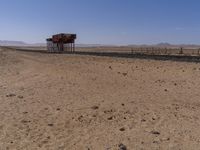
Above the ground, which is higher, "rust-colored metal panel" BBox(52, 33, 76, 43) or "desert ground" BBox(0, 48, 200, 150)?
"rust-colored metal panel" BBox(52, 33, 76, 43)

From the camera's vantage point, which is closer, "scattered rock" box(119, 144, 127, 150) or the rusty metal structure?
"scattered rock" box(119, 144, 127, 150)

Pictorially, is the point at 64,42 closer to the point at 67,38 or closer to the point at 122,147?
the point at 67,38

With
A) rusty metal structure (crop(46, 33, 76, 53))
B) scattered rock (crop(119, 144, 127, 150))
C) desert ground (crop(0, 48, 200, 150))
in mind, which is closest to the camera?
scattered rock (crop(119, 144, 127, 150))

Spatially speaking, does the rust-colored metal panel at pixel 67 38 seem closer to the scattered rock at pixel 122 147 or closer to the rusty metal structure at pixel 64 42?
the rusty metal structure at pixel 64 42

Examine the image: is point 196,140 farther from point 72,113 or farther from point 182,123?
point 72,113

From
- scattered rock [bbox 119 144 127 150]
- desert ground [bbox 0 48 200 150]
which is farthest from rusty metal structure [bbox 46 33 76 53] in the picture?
scattered rock [bbox 119 144 127 150]

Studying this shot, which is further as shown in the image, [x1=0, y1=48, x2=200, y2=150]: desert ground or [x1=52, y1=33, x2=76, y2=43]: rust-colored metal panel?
[x1=52, y1=33, x2=76, y2=43]: rust-colored metal panel

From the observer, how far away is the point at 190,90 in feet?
49.1

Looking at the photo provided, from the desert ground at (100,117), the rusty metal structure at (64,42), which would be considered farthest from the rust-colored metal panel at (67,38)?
the desert ground at (100,117)

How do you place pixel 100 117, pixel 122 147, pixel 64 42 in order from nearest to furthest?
pixel 122 147, pixel 100 117, pixel 64 42

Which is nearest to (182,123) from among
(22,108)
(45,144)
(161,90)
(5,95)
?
(45,144)

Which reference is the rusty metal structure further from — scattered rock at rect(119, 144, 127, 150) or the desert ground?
scattered rock at rect(119, 144, 127, 150)

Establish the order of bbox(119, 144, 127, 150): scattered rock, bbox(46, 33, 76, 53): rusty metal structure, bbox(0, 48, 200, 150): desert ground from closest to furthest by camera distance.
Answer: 1. bbox(119, 144, 127, 150): scattered rock
2. bbox(0, 48, 200, 150): desert ground
3. bbox(46, 33, 76, 53): rusty metal structure

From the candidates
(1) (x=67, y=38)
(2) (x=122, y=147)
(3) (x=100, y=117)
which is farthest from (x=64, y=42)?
(2) (x=122, y=147)
